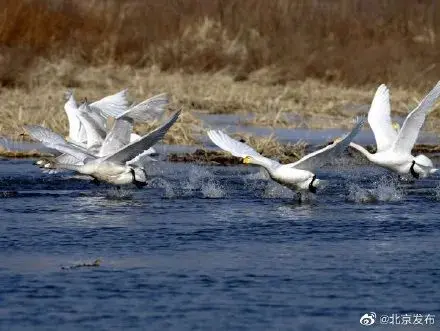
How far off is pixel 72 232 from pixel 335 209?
3292mm

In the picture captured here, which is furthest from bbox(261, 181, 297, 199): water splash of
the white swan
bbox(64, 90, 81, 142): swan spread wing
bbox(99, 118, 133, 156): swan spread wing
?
bbox(64, 90, 81, 142): swan spread wing

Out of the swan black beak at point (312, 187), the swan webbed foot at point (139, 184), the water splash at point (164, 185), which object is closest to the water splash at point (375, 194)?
the swan black beak at point (312, 187)

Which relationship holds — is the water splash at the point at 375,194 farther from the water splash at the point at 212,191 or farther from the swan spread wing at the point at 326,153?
the water splash at the point at 212,191

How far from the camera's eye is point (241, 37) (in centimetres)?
4012

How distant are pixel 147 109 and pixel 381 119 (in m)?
3.36

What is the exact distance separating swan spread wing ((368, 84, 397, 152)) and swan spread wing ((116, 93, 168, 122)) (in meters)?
2.90

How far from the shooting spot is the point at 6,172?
1861 centimetres

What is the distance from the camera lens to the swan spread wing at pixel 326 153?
1465 centimetres

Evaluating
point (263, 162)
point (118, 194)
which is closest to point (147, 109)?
point (118, 194)

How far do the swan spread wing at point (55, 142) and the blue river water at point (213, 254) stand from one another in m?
0.48

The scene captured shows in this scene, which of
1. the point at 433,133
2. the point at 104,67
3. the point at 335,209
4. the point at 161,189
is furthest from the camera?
the point at 104,67

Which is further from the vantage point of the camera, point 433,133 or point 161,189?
point 433,133

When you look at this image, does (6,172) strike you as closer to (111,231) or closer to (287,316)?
(111,231)

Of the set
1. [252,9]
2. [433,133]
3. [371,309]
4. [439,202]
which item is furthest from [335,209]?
[252,9]
